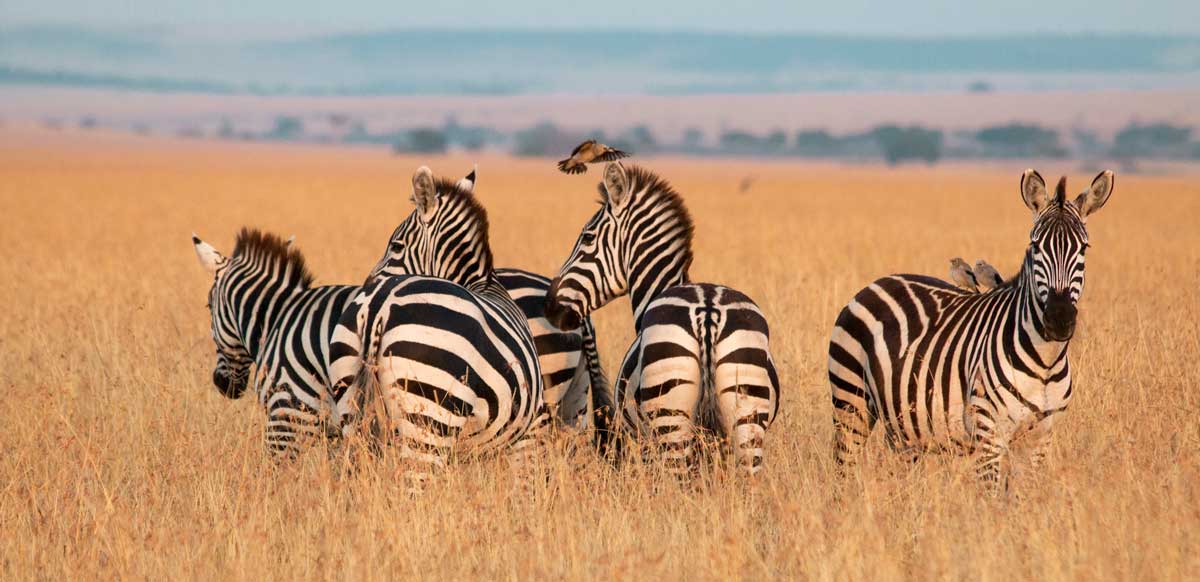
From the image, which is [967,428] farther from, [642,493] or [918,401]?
[642,493]

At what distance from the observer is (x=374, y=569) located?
5633 millimetres

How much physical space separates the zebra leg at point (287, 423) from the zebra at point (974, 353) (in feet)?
9.87

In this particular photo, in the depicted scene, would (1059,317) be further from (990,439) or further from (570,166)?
(570,166)

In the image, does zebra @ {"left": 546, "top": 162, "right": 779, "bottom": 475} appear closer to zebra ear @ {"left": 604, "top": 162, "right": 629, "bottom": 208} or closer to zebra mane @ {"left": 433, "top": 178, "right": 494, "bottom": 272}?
zebra ear @ {"left": 604, "top": 162, "right": 629, "bottom": 208}

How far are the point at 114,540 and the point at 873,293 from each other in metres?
4.37

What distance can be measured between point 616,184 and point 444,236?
1.13 meters

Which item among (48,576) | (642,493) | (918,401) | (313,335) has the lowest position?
(48,576)

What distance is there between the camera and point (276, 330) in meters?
6.64

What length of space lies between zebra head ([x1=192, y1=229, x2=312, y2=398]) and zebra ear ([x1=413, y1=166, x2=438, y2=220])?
799 mm

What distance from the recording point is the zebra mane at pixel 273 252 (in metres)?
7.10

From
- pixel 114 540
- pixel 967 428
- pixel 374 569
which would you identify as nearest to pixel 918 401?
pixel 967 428

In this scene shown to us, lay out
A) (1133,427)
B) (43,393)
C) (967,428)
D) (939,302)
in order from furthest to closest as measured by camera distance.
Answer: (43,393) → (1133,427) → (939,302) → (967,428)

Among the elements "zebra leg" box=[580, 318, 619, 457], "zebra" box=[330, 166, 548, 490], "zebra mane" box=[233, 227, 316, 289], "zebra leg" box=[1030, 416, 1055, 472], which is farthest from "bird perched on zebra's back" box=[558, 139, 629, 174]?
"zebra leg" box=[1030, 416, 1055, 472]

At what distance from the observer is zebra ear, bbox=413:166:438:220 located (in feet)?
23.6
